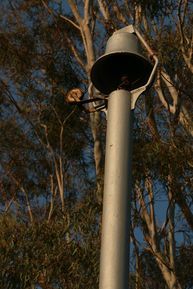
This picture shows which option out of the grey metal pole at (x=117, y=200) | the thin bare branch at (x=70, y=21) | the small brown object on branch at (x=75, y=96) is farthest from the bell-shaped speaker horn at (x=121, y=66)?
the thin bare branch at (x=70, y=21)

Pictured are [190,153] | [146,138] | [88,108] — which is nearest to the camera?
[88,108]

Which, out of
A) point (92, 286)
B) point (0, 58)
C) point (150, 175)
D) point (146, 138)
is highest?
point (0, 58)

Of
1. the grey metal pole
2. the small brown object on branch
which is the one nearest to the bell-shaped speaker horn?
the small brown object on branch

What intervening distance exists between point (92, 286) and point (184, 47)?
312cm

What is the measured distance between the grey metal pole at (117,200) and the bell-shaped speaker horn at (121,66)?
0.18m

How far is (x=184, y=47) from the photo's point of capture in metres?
8.42

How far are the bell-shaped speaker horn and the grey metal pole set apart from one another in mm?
181

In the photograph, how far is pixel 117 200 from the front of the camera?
81.1 inches

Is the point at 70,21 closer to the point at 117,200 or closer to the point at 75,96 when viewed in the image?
the point at 75,96

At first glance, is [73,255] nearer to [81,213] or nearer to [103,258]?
[81,213]

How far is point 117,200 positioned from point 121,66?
59 cm

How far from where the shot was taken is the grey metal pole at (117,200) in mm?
1991

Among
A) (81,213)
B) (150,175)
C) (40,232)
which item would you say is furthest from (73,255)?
(150,175)

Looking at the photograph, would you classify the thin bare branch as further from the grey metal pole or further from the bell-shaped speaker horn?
the grey metal pole
